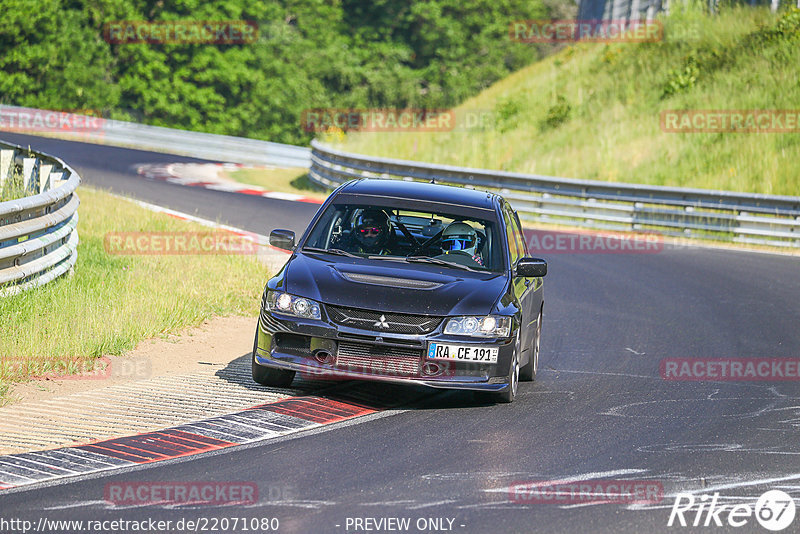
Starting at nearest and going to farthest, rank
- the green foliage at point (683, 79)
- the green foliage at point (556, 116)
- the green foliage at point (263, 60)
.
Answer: the green foliage at point (683, 79)
the green foliage at point (556, 116)
the green foliage at point (263, 60)

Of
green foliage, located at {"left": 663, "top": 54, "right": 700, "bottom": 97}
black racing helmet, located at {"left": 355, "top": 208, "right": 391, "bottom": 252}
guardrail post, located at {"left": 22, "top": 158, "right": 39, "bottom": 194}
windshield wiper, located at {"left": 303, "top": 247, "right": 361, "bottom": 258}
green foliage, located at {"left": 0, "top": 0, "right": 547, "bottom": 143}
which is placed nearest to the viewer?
windshield wiper, located at {"left": 303, "top": 247, "right": 361, "bottom": 258}

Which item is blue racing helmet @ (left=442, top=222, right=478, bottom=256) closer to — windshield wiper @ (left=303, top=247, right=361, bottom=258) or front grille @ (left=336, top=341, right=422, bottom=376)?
windshield wiper @ (left=303, top=247, right=361, bottom=258)

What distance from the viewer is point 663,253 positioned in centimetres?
2153

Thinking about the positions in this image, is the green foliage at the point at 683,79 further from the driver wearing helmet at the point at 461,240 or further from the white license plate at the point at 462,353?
the white license plate at the point at 462,353

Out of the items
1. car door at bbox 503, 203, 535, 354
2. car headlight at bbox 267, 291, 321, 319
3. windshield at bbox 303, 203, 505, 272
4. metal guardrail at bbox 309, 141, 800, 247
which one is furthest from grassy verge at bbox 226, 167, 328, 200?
car headlight at bbox 267, 291, 321, 319

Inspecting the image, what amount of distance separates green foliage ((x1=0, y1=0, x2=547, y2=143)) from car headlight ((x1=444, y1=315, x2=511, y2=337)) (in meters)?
51.2

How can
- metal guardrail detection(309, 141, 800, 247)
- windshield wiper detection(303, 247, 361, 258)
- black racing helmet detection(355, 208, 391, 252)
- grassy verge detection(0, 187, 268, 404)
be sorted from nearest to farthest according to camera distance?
windshield wiper detection(303, 247, 361, 258) → black racing helmet detection(355, 208, 391, 252) → grassy verge detection(0, 187, 268, 404) → metal guardrail detection(309, 141, 800, 247)

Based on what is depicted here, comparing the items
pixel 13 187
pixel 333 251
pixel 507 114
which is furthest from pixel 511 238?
pixel 507 114

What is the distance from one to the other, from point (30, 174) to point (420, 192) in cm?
929

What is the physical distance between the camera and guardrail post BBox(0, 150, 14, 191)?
1848cm

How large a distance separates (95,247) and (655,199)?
43.6ft

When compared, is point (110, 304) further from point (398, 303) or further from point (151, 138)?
point (151, 138)

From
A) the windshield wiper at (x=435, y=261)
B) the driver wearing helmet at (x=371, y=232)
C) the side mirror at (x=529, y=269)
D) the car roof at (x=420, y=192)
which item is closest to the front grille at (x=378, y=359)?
the windshield wiper at (x=435, y=261)

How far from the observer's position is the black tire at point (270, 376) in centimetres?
888
